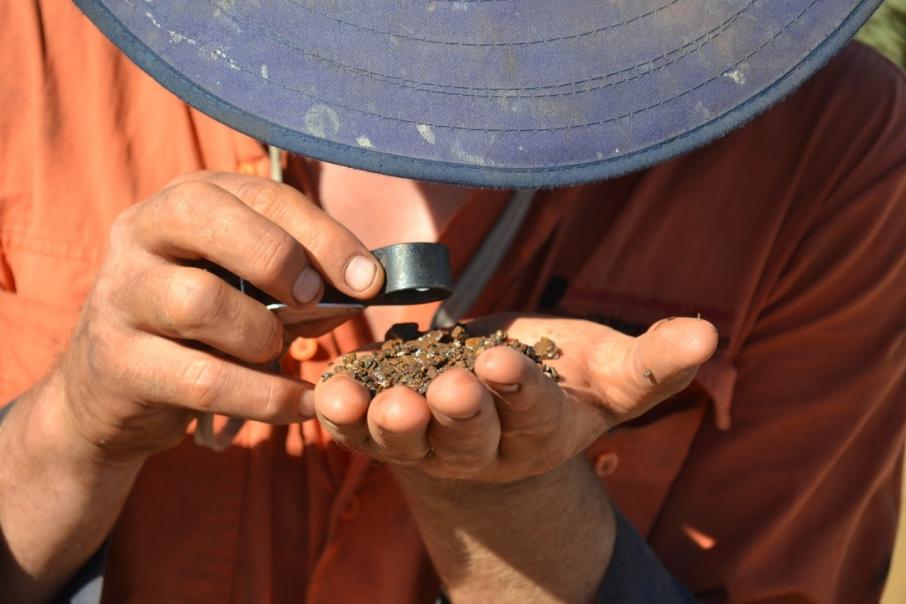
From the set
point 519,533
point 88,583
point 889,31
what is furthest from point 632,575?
point 889,31

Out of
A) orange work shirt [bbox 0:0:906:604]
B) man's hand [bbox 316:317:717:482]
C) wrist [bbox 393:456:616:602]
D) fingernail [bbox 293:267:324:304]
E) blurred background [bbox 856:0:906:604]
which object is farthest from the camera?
blurred background [bbox 856:0:906:604]

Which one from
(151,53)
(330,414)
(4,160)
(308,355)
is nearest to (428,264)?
(330,414)

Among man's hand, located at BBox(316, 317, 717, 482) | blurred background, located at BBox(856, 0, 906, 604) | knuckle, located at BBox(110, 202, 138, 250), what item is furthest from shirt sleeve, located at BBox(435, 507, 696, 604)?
blurred background, located at BBox(856, 0, 906, 604)

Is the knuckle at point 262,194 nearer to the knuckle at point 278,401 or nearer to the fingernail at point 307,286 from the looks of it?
the fingernail at point 307,286

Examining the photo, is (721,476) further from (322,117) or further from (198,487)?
(322,117)

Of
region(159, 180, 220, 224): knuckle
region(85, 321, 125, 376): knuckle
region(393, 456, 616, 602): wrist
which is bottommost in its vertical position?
region(393, 456, 616, 602): wrist

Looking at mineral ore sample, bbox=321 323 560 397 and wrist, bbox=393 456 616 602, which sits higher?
mineral ore sample, bbox=321 323 560 397

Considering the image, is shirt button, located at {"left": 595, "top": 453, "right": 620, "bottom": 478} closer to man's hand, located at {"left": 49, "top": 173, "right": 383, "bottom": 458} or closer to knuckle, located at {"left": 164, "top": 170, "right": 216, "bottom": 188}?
man's hand, located at {"left": 49, "top": 173, "right": 383, "bottom": 458}
